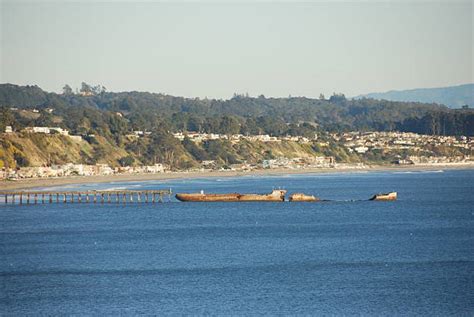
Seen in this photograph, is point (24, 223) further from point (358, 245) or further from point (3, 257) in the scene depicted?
point (358, 245)

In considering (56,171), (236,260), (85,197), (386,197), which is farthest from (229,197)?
(56,171)

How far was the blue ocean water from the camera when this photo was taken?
53.4m

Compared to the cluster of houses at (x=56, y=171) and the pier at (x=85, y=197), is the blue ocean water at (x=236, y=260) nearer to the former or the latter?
the pier at (x=85, y=197)

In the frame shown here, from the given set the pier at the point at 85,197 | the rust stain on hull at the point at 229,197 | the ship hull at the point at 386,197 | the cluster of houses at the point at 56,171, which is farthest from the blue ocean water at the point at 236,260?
the cluster of houses at the point at 56,171

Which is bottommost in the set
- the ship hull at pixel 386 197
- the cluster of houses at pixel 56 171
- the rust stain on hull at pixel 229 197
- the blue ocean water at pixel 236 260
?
the blue ocean water at pixel 236 260

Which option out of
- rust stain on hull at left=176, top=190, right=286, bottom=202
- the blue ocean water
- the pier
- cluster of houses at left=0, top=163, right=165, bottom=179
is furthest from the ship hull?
cluster of houses at left=0, top=163, right=165, bottom=179

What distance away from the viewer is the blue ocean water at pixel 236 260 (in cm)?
5344

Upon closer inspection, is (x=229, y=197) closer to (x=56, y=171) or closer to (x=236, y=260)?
(x=236, y=260)

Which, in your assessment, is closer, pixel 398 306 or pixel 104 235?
pixel 398 306

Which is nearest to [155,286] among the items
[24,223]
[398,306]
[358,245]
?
[398,306]

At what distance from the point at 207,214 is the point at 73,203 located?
23.5 metres

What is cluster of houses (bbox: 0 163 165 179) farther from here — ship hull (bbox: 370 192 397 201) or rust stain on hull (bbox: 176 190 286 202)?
ship hull (bbox: 370 192 397 201)

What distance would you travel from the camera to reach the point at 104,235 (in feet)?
285

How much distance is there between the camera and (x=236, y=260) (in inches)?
2751
